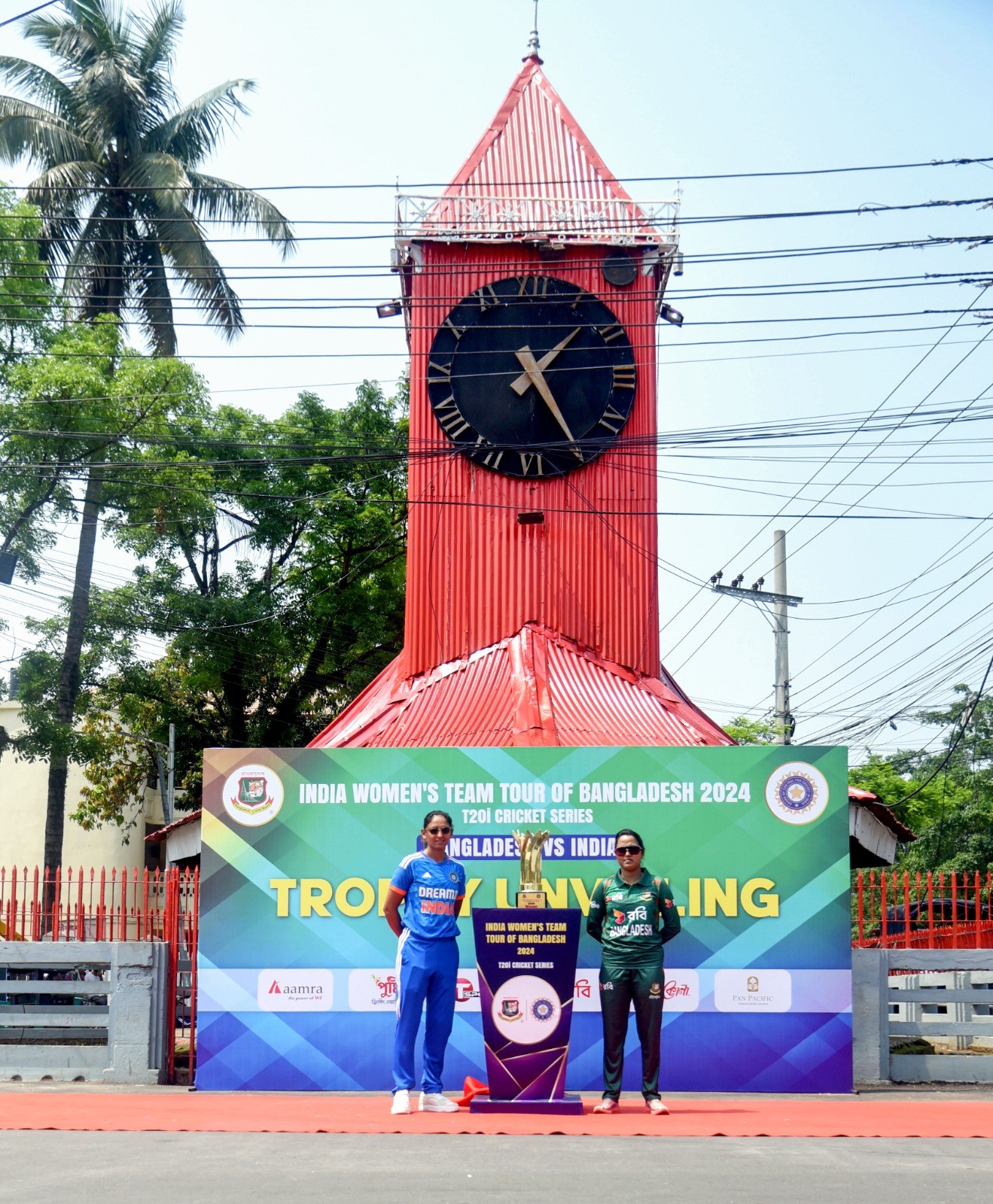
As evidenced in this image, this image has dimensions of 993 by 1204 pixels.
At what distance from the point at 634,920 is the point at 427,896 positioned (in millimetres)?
1348

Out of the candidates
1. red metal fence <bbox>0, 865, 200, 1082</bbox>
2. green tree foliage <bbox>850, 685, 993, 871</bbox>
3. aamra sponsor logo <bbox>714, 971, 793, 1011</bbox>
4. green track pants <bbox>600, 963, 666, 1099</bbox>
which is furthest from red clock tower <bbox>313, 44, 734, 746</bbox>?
green tree foliage <bbox>850, 685, 993, 871</bbox>

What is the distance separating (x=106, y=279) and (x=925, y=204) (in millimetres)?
19082

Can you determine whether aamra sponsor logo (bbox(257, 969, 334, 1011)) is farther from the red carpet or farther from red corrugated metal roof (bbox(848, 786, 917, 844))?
red corrugated metal roof (bbox(848, 786, 917, 844))

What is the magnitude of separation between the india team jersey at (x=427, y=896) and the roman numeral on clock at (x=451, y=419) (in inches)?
355

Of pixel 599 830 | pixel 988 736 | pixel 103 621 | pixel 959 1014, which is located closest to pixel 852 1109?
pixel 599 830

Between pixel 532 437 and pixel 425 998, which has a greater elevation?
pixel 532 437

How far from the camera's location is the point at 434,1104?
29.6ft

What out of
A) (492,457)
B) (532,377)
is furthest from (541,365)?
(492,457)

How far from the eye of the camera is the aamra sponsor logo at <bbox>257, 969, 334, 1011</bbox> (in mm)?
11719

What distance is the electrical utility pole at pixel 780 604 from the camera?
27.0m

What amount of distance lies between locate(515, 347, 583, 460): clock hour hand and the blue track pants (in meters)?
9.12

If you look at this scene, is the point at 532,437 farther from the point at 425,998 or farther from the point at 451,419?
the point at 425,998

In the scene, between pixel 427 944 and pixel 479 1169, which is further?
pixel 427 944

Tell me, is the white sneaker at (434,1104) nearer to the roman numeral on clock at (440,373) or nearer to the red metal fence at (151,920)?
the red metal fence at (151,920)
